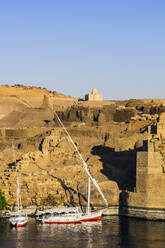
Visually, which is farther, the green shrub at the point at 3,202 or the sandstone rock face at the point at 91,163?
the green shrub at the point at 3,202

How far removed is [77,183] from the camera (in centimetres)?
5722

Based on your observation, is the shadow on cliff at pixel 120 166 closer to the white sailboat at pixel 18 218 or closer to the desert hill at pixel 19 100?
the white sailboat at pixel 18 218

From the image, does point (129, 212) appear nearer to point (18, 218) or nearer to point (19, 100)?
point (18, 218)

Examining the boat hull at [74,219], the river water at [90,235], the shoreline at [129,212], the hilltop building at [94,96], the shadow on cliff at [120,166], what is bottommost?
the river water at [90,235]

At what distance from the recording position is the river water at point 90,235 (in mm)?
43938

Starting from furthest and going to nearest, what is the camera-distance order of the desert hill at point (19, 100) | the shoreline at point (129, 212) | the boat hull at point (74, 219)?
the desert hill at point (19, 100) < the boat hull at point (74, 219) < the shoreline at point (129, 212)

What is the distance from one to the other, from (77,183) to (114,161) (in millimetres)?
5653

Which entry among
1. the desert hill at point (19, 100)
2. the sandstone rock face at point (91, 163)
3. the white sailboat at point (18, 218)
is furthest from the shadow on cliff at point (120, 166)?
the desert hill at point (19, 100)

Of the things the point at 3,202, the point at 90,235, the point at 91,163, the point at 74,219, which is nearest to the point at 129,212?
the point at 74,219

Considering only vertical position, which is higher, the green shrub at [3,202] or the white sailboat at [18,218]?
the green shrub at [3,202]

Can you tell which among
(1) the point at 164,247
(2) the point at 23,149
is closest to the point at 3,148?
(2) the point at 23,149

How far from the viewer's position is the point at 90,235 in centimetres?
4678

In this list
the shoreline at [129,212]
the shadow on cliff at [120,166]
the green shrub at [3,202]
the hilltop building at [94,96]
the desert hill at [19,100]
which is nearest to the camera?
the shoreline at [129,212]

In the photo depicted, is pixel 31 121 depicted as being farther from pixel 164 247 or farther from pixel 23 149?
pixel 164 247
